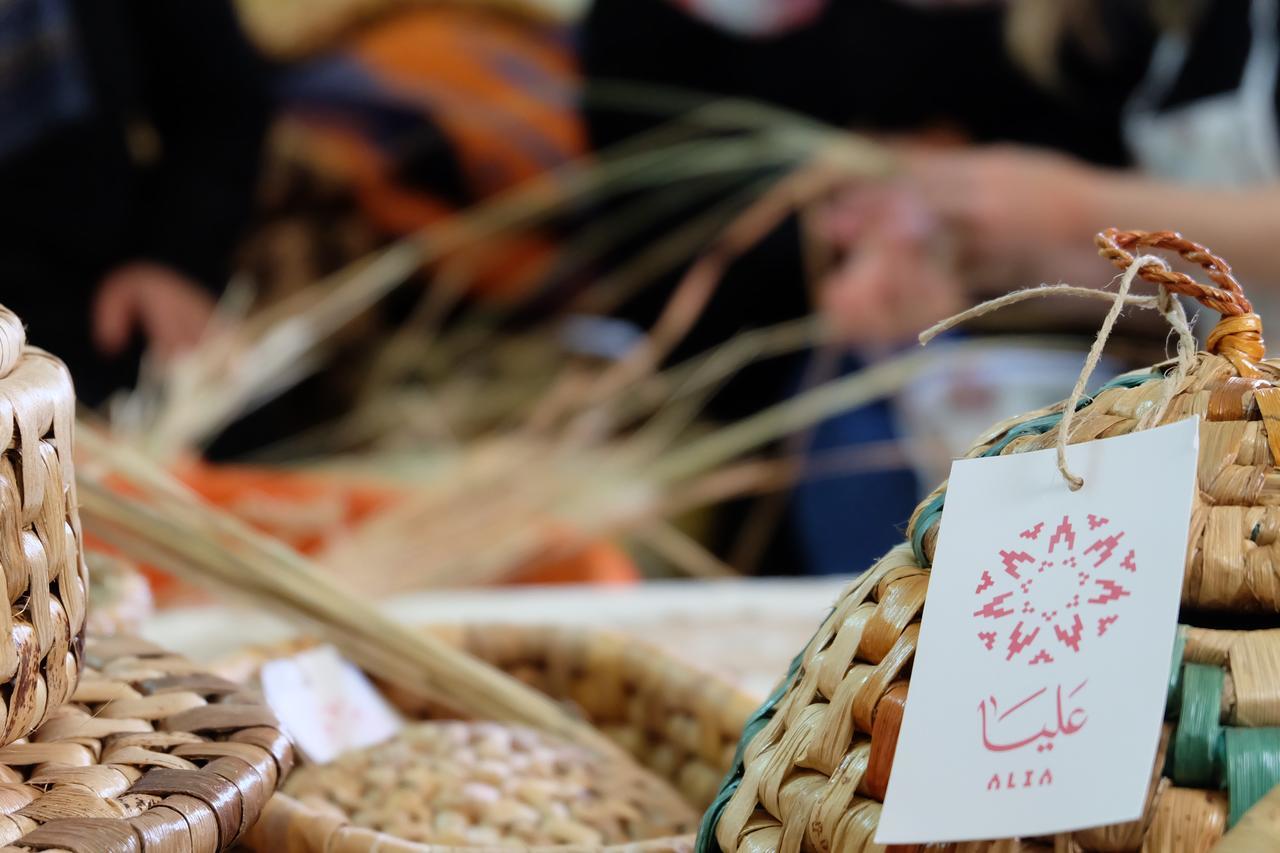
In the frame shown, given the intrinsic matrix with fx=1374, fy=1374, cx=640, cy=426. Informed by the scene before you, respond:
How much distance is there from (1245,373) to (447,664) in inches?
16.0

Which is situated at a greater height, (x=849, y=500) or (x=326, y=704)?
(x=326, y=704)

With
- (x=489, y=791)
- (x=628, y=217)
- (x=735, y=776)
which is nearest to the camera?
(x=735, y=776)

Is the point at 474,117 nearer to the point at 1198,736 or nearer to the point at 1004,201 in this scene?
the point at 1004,201

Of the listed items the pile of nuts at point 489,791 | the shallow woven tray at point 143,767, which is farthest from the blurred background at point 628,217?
the shallow woven tray at point 143,767

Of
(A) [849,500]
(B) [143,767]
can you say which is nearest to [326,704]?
(B) [143,767]

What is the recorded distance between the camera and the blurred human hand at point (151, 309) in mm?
1810

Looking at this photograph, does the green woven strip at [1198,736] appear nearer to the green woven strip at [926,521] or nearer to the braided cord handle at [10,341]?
the green woven strip at [926,521]

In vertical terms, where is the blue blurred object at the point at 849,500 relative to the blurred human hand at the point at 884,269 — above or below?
below

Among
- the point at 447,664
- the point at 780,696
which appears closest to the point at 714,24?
the point at 447,664

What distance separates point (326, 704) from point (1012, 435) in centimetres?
39

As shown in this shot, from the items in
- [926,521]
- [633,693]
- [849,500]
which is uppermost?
[926,521]

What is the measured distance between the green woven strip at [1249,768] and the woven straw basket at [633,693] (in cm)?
31

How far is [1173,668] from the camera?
0.33m

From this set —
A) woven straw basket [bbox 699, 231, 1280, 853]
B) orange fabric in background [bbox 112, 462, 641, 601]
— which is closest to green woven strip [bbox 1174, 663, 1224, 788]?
woven straw basket [bbox 699, 231, 1280, 853]
